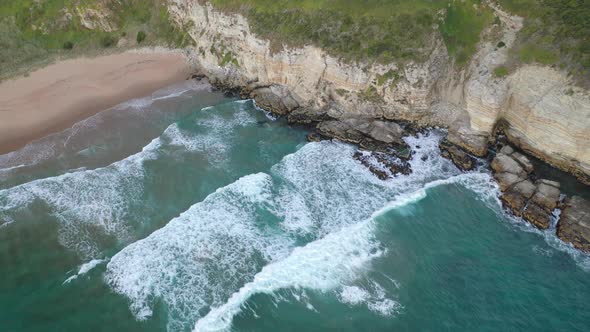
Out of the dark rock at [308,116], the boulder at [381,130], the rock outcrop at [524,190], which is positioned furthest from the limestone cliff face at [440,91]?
the rock outcrop at [524,190]

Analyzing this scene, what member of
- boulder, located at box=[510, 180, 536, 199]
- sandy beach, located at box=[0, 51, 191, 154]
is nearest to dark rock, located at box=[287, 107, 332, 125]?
sandy beach, located at box=[0, 51, 191, 154]

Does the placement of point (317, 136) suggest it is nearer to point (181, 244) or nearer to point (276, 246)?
point (276, 246)

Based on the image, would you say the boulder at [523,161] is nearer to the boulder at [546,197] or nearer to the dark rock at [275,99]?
the boulder at [546,197]

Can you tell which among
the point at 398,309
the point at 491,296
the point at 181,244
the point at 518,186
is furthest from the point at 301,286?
the point at 518,186

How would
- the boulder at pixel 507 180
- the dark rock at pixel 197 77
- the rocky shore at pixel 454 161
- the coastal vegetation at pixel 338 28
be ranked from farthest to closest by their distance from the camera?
1. the dark rock at pixel 197 77
2. the coastal vegetation at pixel 338 28
3. the boulder at pixel 507 180
4. the rocky shore at pixel 454 161

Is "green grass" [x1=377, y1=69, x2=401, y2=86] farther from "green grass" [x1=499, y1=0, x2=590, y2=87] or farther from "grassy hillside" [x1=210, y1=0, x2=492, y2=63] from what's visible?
"green grass" [x1=499, y1=0, x2=590, y2=87]

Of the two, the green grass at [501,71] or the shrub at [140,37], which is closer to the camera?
the green grass at [501,71]

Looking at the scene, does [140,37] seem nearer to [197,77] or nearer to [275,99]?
[197,77]
